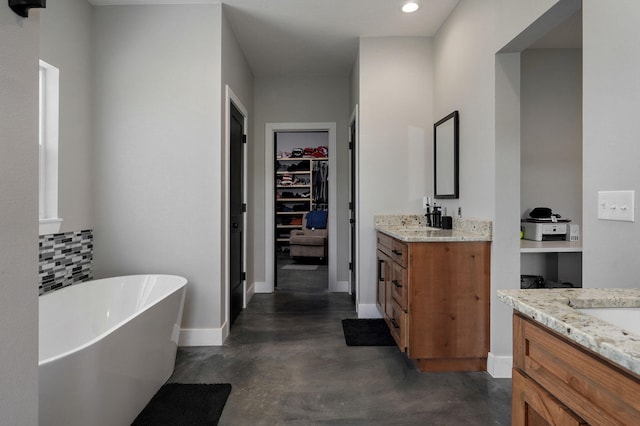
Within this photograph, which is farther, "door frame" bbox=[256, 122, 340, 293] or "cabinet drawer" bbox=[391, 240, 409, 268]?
"door frame" bbox=[256, 122, 340, 293]

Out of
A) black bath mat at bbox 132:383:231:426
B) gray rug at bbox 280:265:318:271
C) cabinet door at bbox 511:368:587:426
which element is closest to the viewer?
cabinet door at bbox 511:368:587:426

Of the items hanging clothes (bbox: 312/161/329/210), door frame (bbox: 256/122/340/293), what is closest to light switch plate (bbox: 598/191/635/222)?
door frame (bbox: 256/122/340/293)

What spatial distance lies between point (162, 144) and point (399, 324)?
2306 mm

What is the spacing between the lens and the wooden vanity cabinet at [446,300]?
2.35m

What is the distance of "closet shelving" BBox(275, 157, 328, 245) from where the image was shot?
7980 mm

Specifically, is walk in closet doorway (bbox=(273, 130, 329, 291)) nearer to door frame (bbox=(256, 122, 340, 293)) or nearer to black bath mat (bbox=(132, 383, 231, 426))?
door frame (bbox=(256, 122, 340, 293))

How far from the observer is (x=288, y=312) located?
3.74 metres

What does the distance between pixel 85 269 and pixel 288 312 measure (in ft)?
6.20

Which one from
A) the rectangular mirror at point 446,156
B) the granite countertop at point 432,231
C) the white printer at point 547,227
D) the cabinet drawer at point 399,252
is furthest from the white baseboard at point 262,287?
the white printer at point 547,227

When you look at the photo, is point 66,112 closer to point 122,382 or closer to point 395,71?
point 122,382

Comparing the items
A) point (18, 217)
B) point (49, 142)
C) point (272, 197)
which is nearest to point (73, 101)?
point (49, 142)

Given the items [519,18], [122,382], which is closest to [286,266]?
[122,382]

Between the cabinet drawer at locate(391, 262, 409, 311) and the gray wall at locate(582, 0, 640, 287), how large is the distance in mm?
1063

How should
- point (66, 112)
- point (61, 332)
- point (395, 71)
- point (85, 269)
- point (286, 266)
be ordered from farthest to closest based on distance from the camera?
point (286, 266) < point (395, 71) < point (85, 269) < point (66, 112) < point (61, 332)
